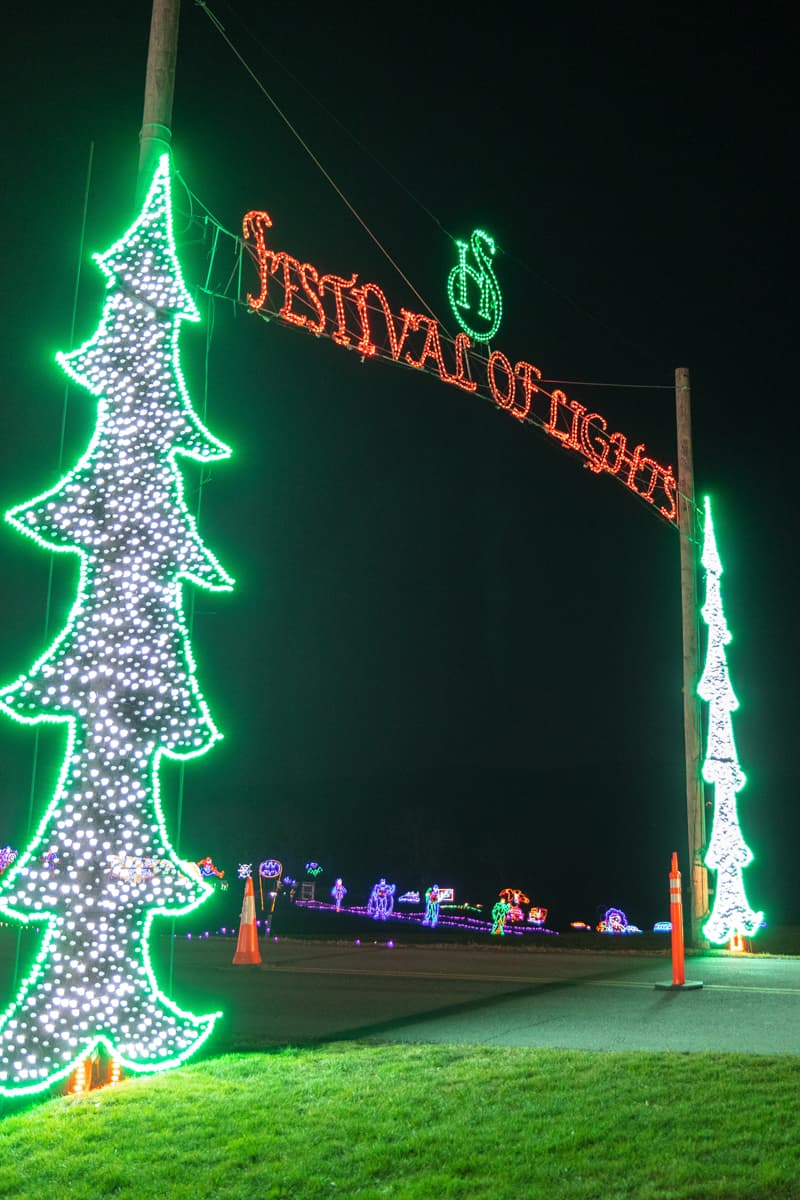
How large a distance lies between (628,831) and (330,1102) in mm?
39613

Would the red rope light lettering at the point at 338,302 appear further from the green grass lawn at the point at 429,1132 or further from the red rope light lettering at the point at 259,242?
the green grass lawn at the point at 429,1132

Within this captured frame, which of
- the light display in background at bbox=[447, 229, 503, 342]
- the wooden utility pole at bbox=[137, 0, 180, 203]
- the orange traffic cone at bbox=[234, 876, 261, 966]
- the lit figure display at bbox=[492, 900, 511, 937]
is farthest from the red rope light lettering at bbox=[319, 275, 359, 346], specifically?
the lit figure display at bbox=[492, 900, 511, 937]

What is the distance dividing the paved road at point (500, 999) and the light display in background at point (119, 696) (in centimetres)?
125

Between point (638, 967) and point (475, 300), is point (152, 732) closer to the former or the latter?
point (638, 967)

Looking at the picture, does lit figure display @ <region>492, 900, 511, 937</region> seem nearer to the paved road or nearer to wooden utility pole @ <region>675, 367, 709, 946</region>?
wooden utility pole @ <region>675, 367, 709, 946</region>

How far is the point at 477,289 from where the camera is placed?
1458 cm

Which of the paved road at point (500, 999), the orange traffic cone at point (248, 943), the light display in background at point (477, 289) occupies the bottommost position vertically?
the paved road at point (500, 999)

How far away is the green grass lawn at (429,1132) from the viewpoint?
456 cm

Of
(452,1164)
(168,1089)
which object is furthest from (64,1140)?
(452,1164)

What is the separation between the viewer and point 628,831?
43.8 meters

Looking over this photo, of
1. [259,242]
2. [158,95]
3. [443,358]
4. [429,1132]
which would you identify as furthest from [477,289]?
[429,1132]

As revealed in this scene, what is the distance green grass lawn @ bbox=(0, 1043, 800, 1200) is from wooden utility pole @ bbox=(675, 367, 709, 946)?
1059cm

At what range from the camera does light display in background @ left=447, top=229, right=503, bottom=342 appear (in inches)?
559

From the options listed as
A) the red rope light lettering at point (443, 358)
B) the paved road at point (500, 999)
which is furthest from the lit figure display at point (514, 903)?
the red rope light lettering at point (443, 358)
